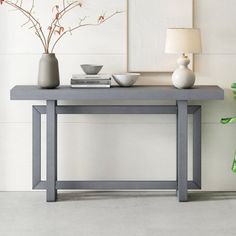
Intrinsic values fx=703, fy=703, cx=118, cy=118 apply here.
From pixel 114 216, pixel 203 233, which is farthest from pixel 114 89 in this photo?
pixel 203 233

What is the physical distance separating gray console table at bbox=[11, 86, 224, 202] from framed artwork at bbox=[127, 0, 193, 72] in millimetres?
234

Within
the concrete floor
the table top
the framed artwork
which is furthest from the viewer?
the framed artwork

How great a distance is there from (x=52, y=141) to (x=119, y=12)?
1.14m

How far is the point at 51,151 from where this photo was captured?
522cm

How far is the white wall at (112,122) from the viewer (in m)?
5.48

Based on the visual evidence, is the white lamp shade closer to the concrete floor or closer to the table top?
the table top

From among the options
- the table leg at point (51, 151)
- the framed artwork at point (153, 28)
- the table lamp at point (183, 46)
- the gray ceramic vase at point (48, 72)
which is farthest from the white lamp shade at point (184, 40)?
the table leg at point (51, 151)

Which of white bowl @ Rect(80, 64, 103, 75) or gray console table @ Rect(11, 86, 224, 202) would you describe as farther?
white bowl @ Rect(80, 64, 103, 75)

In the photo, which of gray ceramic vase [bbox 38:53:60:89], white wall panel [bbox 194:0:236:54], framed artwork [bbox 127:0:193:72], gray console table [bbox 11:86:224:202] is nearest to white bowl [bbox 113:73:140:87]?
gray console table [bbox 11:86:224:202]

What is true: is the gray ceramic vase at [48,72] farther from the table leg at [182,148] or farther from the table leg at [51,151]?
the table leg at [182,148]

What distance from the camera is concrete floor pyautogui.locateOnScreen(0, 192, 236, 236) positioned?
14.8 feet

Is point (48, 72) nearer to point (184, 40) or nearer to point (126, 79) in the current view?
point (126, 79)

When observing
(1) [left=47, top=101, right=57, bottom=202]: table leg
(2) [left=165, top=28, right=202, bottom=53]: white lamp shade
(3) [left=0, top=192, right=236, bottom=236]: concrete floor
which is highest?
(2) [left=165, top=28, right=202, bottom=53]: white lamp shade

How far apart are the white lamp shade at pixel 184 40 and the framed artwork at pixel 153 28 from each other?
279 mm
